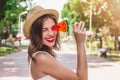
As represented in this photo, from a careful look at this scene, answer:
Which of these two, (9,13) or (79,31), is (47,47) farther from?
(9,13)

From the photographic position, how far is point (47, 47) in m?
3.04

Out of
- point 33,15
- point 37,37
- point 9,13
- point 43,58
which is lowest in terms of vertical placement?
point 43,58

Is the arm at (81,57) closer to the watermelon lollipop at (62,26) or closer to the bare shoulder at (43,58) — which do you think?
the watermelon lollipop at (62,26)

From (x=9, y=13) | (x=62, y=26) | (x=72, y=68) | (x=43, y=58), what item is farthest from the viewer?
(x=9, y=13)

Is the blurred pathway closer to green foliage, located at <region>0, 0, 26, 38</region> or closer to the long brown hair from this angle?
green foliage, located at <region>0, 0, 26, 38</region>

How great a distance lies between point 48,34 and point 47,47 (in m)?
0.11

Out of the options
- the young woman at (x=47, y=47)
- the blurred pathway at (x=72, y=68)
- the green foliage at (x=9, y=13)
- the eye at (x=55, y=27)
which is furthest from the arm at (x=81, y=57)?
the green foliage at (x=9, y=13)

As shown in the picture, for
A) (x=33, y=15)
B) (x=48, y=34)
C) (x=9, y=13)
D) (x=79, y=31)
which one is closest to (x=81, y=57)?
(x=79, y=31)

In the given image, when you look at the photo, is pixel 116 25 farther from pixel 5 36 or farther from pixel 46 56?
pixel 46 56

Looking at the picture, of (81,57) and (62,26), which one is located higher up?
(62,26)

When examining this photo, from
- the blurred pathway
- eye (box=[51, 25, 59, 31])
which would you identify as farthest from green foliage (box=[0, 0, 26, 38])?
eye (box=[51, 25, 59, 31])

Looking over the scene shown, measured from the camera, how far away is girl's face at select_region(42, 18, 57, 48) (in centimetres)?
297

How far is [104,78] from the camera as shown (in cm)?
1716

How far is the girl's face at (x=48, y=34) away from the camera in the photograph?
2.97 meters
